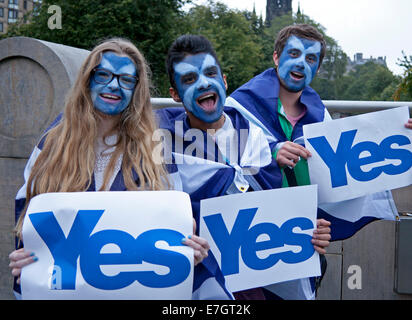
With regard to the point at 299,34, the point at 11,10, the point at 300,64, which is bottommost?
the point at 300,64

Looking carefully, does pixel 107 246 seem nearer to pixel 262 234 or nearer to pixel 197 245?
pixel 197 245

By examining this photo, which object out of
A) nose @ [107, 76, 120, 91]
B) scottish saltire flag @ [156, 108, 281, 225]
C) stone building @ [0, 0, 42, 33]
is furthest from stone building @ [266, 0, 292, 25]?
nose @ [107, 76, 120, 91]

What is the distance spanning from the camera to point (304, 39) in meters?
2.76

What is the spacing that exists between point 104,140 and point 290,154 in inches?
36.5

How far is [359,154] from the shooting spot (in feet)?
8.80

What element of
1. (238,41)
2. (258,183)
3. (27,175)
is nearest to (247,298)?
(258,183)

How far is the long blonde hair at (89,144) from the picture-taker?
2156mm

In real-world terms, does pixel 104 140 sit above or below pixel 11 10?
below

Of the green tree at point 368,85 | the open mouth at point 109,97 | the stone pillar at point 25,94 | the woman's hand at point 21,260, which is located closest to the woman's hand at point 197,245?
the woman's hand at point 21,260

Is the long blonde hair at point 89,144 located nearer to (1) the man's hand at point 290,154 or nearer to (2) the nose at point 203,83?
(2) the nose at point 203,83

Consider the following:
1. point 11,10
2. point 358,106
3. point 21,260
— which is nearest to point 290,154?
point 21,260

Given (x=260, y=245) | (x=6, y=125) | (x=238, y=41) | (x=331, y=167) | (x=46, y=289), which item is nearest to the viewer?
(x=46, y=289)
